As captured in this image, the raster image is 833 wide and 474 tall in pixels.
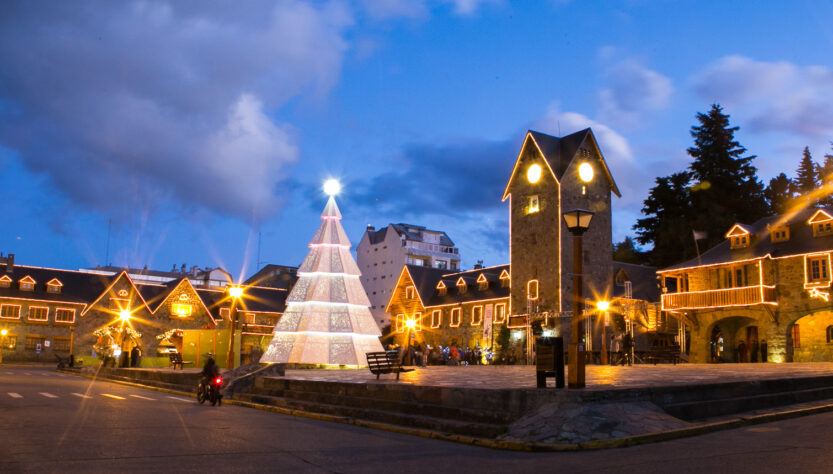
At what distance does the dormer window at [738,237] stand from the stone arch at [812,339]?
16.4 ft

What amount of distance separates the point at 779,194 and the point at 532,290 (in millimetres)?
27636

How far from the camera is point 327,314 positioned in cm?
3033

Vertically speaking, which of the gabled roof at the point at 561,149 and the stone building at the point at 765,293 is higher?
the gabled roof at the point at 561,149

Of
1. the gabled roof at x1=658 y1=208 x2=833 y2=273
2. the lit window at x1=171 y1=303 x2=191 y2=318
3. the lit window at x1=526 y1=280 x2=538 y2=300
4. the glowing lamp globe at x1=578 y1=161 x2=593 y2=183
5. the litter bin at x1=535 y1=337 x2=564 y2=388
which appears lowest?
the litter bin at x1=535 y1=337 x2=564 y2=388

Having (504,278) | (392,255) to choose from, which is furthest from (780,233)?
(392,255)

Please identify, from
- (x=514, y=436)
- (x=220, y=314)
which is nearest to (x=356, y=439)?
(x=514, y=436)

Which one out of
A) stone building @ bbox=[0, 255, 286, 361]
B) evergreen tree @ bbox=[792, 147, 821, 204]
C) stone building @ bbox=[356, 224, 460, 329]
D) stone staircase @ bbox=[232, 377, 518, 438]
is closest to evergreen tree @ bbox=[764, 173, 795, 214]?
evergreen tree @ bbox=[792, 147, 821, 204]

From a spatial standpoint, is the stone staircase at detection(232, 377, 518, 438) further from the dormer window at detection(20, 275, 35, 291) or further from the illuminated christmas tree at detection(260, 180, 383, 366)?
the dormer window at detection(20, 275, 35, 291)

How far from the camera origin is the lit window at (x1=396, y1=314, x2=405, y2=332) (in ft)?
205

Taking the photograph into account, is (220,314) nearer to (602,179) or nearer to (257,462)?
(602,179)

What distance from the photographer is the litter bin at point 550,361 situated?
40.8 feet

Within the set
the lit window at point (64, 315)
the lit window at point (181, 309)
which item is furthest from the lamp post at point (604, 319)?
the lit window at point (64, 315)

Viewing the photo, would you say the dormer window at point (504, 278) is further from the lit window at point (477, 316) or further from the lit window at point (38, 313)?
the lit window at point (38, 313)

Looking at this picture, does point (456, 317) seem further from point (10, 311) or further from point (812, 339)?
point (10, 311)
